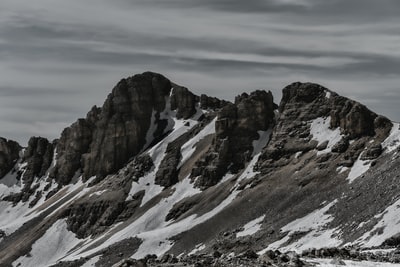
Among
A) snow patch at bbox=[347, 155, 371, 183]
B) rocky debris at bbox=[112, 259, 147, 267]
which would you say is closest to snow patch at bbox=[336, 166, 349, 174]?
snow patch at bbox=[347, 155, 371, 183]

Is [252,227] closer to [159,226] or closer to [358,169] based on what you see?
A: [358,169]

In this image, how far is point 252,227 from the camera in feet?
403

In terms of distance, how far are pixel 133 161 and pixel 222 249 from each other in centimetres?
8219

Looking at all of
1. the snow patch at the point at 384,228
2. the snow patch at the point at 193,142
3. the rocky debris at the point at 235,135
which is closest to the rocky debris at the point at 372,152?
the snow patch at the point at 384,228

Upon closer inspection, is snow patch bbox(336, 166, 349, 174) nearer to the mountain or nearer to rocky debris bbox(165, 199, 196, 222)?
the mountain

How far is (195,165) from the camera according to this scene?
170000 mm

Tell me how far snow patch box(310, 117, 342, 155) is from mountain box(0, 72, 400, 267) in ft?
1.13

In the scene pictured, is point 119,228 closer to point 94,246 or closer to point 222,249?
point 94,246

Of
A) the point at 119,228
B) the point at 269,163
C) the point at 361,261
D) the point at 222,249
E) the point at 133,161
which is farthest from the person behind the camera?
the point at 133,161

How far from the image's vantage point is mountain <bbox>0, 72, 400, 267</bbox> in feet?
354

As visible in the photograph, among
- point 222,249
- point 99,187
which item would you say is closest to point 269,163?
point 222,249

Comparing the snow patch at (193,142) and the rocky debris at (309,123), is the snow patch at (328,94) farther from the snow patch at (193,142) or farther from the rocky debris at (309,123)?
the snow patch at (193,142)

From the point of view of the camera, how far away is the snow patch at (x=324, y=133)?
14100 centimetres

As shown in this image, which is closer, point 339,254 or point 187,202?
point 339,254
